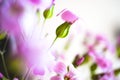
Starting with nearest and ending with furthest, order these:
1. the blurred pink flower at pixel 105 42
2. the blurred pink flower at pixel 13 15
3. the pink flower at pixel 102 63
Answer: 1. the blurred pink flower at pixel 13 15
2. the pink flower at pixel 102 63
3. the blurred pink flower at pixel 105 42

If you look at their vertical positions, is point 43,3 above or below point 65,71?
above

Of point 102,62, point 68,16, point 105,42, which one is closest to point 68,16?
point 68,16

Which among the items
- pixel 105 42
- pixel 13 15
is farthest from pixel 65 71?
pixel 105 42

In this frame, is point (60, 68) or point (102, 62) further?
point (102, 62)

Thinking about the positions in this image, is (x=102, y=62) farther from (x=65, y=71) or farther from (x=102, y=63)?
(x=65, y=71)

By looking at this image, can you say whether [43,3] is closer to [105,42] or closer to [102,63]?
[102,63]

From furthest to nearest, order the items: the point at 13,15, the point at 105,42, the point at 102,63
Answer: the point at 105,42 → the point at 102,63 → the point at 13,15

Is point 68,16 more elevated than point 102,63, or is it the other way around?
point 68,16

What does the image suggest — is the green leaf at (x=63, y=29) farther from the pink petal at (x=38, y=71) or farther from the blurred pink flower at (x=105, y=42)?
the blurred pink flower at (x=105, y=42)

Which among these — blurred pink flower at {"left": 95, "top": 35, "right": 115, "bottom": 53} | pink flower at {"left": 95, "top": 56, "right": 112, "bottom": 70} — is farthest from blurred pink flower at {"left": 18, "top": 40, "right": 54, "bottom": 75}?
blurred pink flower at {"left": 95, "top": 35, "right": 115, "bottom": 53}

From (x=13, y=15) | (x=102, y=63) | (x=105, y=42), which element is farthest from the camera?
(x=105, y=42)

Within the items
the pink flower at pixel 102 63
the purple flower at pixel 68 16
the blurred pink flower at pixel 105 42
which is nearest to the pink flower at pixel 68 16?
the purple flower at pixel 68 16

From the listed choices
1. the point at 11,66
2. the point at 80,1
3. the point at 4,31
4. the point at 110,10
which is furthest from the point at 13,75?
the point at 110,10
